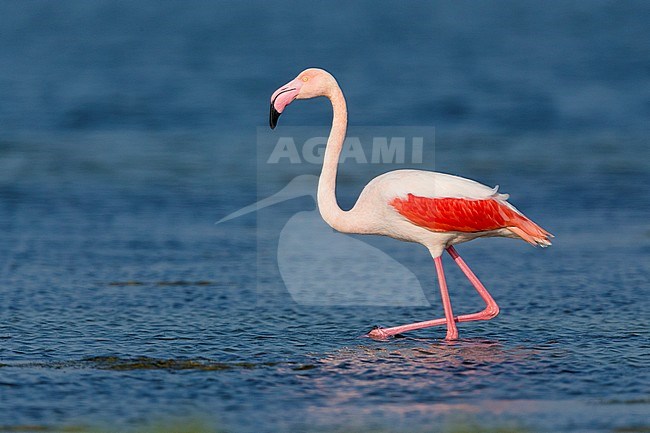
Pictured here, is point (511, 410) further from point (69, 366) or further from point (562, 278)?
point (562, 278)

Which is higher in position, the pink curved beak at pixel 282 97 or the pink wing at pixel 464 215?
the pink curved beak at pixel 282 97

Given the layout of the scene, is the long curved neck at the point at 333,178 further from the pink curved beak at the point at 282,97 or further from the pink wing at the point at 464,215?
the pink wing at the point at 464,215

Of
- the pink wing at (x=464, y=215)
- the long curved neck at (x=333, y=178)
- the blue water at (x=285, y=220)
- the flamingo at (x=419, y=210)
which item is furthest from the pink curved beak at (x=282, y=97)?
the blue water at (x=285, y=220)

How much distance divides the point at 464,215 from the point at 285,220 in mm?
4653

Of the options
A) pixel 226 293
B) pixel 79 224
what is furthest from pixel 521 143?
pixel 226 293

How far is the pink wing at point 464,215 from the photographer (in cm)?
891

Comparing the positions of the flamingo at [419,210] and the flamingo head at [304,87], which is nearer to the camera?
the flamingo at [419,210]

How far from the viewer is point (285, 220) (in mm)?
13383

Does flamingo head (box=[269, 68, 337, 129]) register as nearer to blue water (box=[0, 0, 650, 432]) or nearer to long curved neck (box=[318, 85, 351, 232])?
long curved neck (box=[318, 85, 351, 232])

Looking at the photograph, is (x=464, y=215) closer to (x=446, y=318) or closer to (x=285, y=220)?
(x=446, y=318)

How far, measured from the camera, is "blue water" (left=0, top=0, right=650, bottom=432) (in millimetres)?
7473

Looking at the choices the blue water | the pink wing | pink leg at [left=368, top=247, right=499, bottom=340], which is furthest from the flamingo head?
the blue water

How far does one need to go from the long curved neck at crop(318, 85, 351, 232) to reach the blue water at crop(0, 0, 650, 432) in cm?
86

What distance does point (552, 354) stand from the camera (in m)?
8.43
